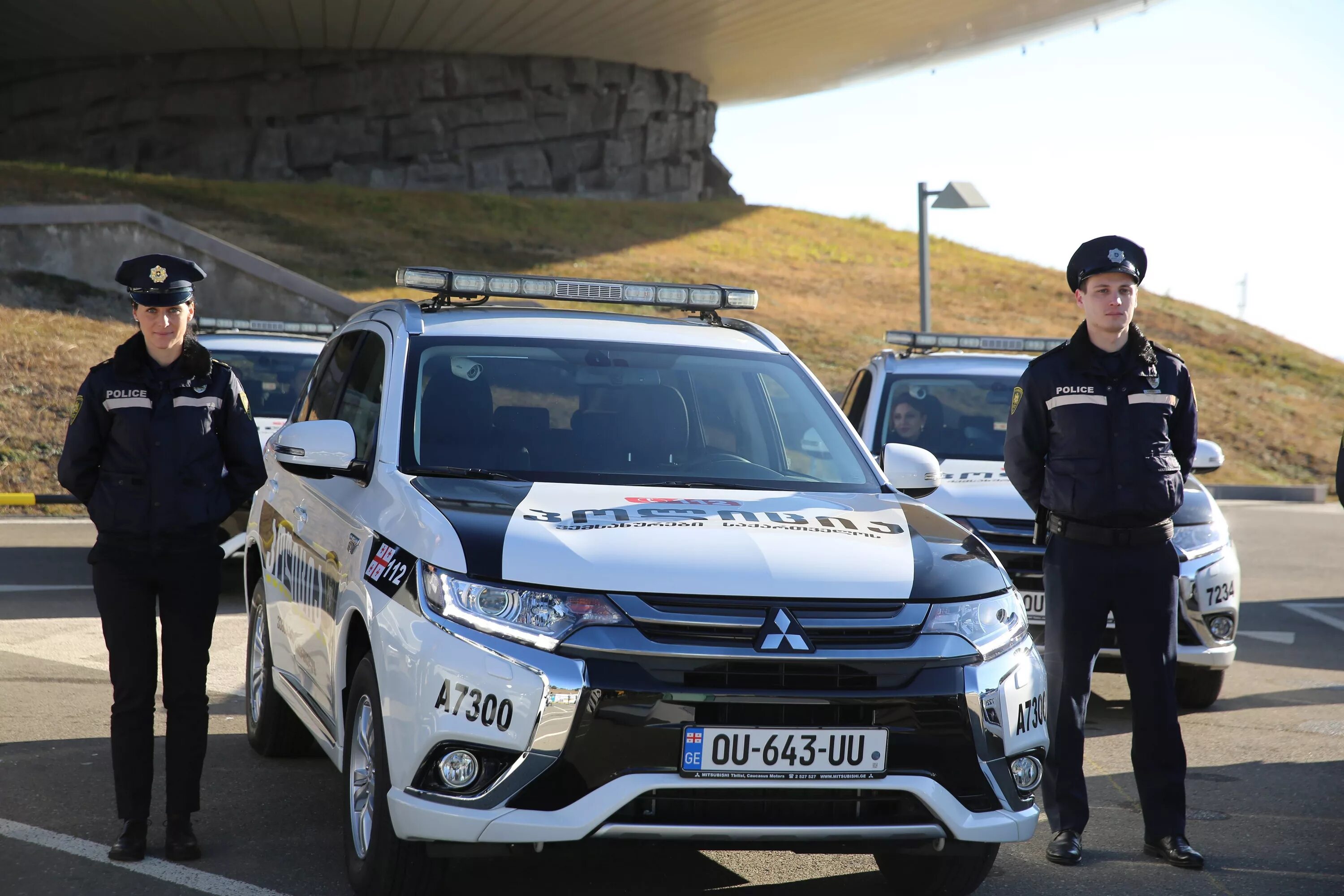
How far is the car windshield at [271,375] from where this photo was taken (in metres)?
12.6

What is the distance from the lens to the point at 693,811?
12.5 ft

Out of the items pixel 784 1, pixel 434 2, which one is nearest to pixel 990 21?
pixel 784 1

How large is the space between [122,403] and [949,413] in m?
5.89

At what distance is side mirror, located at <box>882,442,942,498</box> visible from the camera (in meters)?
5.06

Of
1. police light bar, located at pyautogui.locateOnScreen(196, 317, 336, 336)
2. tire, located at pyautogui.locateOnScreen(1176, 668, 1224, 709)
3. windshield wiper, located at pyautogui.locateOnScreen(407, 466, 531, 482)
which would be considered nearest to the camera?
windshield wiper, located at pyautogui.locateOnScreen(407, 466, 531, 482)

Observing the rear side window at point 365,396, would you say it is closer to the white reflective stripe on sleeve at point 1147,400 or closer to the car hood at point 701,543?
the car hood at point 701,543

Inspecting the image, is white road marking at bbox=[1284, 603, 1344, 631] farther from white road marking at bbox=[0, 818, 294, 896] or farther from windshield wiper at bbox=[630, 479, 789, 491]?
white road marking at bbox=[0, 818, 294, 896]

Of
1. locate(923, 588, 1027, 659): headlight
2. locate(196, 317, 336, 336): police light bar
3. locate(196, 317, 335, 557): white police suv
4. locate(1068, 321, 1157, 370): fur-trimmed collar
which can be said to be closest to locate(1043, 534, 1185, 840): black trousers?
locate(1068, 321, 1157, 370): fur-trimmed collar

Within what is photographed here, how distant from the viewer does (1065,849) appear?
5.04 metres

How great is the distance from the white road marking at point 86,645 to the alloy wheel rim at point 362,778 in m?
3.42

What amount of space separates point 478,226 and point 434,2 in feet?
22.9

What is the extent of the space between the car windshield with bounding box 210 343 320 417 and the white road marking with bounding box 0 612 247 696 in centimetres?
315

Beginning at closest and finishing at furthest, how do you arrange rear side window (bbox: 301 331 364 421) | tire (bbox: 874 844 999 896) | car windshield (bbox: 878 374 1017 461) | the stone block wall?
tire (bbox: 874 844 999 896)
rear side window (bbox: 301 331 364 421)
car windshield (bbox: 878 374 1017 461)
the stone block wall

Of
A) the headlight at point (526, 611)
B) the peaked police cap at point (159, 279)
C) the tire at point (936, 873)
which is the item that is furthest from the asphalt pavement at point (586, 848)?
the peaked police cap at point (159, 279)
